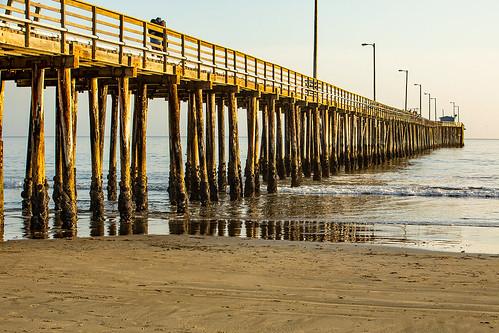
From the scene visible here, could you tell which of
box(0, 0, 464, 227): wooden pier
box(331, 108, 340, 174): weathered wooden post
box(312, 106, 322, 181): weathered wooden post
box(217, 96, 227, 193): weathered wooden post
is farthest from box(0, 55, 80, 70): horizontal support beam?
box(331, 108, 340, 174): weathered wooden post

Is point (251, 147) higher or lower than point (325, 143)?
lower

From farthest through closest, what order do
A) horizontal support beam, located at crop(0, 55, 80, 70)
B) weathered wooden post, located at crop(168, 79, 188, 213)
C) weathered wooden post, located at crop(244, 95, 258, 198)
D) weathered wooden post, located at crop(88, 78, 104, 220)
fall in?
weathered wooden post, located at crop(244, 95, 258, 198)
weathered wooden post, located at crop(168, 79, 188, 213)
weathered wooden post, located at crop(88, 78, 104, 220)
horizontal support beam, located at crop(0, 55, 80, 70)

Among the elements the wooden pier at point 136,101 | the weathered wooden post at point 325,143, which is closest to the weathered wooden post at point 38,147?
the wooden pier at point 136,101

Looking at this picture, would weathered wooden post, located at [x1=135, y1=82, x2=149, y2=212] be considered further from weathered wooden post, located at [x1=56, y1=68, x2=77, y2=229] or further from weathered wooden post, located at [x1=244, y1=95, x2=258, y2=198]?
weathered wooden post, located at [x1=244, y1=95, x2=258, y2=198]

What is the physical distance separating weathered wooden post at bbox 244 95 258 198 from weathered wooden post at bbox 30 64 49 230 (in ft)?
40.2

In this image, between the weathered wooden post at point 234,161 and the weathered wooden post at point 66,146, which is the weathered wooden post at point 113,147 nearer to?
the weathered wooden post at point 234,161

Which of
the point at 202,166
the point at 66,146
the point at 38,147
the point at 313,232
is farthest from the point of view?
the point at 202,166

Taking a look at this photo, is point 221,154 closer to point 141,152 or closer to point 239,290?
point 141,152

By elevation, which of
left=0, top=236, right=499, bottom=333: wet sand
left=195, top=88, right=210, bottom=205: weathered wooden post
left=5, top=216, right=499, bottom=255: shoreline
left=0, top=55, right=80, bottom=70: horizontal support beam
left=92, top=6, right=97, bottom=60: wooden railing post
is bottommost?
left=5, top=216, right=499, bottom=255: shoreline

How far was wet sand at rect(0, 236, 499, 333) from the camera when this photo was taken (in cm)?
750

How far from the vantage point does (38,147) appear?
48.1 ft

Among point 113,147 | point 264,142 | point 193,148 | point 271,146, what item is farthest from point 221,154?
point 264,142

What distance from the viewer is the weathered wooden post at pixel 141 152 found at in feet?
63.8

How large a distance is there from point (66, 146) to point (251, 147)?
12028 mm
